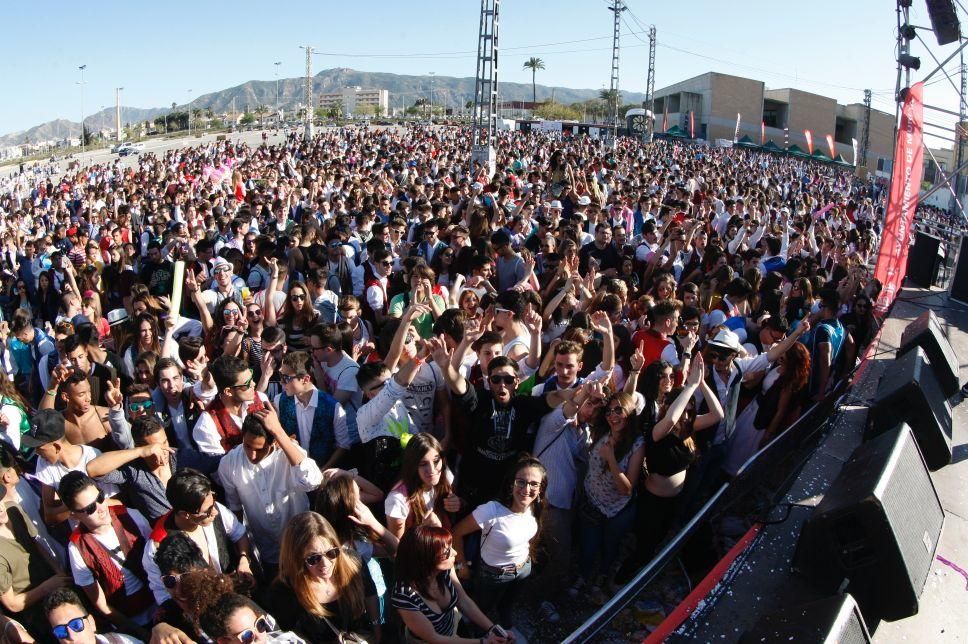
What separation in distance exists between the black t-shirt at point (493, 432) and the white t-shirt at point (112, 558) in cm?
167

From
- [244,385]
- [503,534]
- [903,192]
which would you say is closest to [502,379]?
[503,534]

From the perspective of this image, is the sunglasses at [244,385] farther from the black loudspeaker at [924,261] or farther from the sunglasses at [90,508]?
the black loudspeaker at [924,261]

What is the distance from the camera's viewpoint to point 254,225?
898 cm

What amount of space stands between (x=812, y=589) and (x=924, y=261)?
9.05 metres

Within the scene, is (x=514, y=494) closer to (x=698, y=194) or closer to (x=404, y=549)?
(x=404, y=549)

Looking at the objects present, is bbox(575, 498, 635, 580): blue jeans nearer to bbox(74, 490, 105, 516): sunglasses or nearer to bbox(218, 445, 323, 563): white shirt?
bbox(218, 445, 323, 563): white shirt

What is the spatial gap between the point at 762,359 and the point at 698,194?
32.9 ft

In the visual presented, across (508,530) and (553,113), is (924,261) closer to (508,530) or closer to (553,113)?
(508,530)

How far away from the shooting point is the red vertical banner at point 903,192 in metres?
9.02

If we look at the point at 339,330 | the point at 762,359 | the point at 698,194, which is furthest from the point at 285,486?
the point at 698,194

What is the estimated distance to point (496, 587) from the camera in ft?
10.2

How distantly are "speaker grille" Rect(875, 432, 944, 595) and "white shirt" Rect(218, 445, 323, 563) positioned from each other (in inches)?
100

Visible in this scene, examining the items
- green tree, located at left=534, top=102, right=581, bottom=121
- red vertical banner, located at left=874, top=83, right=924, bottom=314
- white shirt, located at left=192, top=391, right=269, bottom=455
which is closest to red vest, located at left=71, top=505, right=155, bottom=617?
white shirt, located at left=192, top=391, right=269, bottom=455

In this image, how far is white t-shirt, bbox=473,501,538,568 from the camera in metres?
3.02
